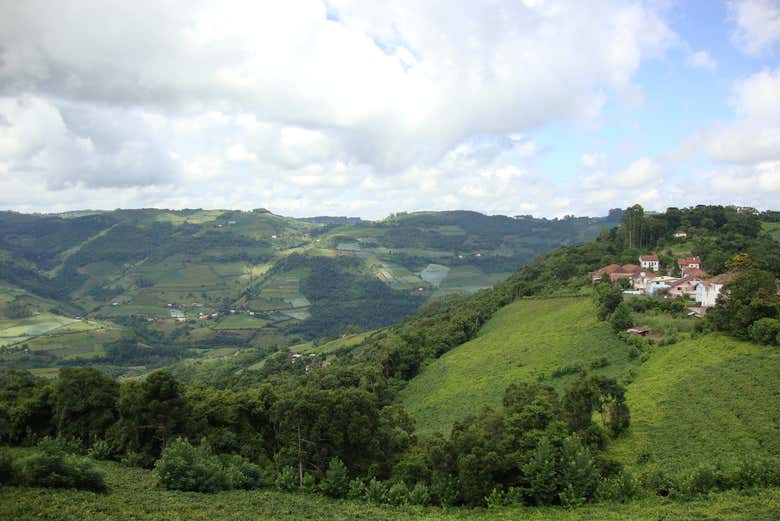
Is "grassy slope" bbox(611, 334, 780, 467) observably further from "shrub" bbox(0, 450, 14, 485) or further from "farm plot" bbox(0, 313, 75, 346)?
"farm plot" bbox(0, 313, 75, 346)

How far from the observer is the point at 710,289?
61.7 metres

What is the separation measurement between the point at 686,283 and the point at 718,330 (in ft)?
82.7

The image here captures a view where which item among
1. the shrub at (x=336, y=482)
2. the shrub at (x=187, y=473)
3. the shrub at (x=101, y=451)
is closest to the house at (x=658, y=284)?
the shrub at (x=336, y=482)

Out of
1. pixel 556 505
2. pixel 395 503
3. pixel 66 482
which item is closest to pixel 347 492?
pixel 395 503

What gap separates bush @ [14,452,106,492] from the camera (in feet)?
76.8

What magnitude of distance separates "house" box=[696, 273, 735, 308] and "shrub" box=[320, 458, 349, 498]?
50.7 metres

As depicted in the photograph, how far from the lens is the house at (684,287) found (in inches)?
2717

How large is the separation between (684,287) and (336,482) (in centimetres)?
5948

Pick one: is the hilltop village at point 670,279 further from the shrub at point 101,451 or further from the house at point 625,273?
the shrub at point 101,451

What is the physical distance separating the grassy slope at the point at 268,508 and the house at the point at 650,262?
6877 centimetres

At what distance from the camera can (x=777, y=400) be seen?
3412cm

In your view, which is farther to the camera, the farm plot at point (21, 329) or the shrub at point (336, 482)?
the farm plot at point (21, 329)

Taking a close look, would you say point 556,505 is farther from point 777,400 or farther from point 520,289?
point 520,289

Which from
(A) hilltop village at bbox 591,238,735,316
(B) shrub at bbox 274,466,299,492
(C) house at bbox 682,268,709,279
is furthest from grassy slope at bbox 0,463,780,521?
(C) house at bbox 682,268,709,279
